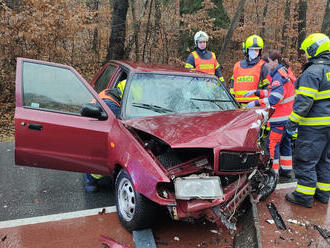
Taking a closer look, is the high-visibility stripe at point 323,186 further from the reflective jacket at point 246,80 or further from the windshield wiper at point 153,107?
the windshield wiper at point 153,107

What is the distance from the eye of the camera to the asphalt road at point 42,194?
364 cm

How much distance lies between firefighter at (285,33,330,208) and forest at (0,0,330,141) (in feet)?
17.0

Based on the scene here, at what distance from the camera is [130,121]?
10.7 feet

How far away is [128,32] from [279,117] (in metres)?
8.30

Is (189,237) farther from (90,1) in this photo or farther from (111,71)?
(90,1)

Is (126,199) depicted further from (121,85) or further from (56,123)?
(121,85)

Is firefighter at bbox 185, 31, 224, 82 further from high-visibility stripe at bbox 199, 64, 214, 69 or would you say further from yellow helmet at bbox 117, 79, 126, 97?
yellow helmet at bbox 117, 79, 126, 97

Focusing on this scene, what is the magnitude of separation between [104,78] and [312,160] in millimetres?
3256

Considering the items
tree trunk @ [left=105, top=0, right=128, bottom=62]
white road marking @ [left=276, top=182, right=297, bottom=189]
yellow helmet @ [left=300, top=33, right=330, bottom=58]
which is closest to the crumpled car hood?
yellow helmet @ [left=300, top=33, right=330, bottom=58]

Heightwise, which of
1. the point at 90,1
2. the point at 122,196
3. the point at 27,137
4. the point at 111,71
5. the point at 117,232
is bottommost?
the point at 117,232

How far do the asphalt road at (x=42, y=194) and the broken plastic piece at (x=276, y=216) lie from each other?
204 centimetres

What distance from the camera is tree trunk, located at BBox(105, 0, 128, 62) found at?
9.23m

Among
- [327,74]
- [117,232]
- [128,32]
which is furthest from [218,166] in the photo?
[128,32]

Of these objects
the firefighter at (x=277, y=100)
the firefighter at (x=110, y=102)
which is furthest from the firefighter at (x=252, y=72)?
the firefighter at (x=110, y=102)
